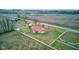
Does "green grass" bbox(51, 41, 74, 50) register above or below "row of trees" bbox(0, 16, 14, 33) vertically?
below

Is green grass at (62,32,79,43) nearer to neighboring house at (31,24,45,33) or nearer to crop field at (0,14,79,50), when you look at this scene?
crop field at (0,14,79,50)

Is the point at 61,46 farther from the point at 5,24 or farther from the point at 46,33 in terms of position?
the point at 5,24

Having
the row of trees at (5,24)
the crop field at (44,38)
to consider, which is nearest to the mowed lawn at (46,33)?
the crop field at (44,38)

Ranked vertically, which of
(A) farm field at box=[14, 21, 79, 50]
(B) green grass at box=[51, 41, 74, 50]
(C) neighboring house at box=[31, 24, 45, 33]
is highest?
(C) neighboring house at box=[31, 24, 45, 33]

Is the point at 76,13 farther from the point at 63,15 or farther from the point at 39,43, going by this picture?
Result: the point at 39,43

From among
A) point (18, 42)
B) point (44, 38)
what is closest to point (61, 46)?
point (44, 38)

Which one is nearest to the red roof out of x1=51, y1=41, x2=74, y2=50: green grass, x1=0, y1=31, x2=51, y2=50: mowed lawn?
x1=0, y1=31, x2=51, y2=50: mowed lawn
